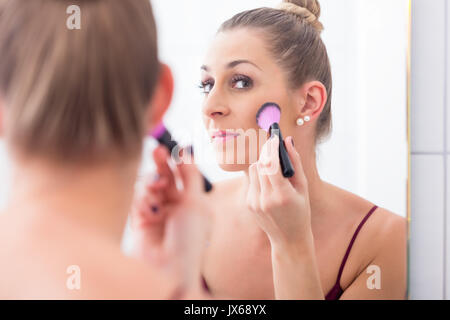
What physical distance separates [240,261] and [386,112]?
0.37 m

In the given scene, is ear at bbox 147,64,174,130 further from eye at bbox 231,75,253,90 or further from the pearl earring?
the pearl earring

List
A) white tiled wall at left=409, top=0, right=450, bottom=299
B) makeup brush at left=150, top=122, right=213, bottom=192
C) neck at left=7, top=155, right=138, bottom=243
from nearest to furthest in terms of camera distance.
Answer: neck at left=7, top=155, right=138, bottom=243 → makeup brush at left=150, top=122, right=213, bottom=192 → white tiled wall at left=409, top=0, right=450, bottom=299

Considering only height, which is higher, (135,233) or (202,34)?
(202,34)

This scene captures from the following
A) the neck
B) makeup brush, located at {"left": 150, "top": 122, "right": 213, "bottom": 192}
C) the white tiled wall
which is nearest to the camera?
the neck

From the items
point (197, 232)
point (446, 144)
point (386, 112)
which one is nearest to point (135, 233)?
point (197, 232)

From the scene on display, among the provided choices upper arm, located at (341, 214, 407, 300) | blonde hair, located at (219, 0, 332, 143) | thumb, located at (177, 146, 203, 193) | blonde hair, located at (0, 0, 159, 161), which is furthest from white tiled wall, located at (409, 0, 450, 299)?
blonde hair, located at (0, 0, 159, 161)

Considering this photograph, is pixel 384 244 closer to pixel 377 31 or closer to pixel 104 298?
pixel 377 31

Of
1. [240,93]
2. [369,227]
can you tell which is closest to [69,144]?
[240,93]

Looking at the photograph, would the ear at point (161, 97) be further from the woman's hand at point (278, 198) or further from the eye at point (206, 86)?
the woman's hand at point (278, 198)

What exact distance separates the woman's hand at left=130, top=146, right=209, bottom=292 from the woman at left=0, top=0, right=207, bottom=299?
0.18 feet

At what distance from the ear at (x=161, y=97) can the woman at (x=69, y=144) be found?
0.04 meters

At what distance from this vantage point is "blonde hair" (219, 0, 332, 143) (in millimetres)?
686

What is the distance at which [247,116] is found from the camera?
69cm

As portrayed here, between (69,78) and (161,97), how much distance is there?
142 millimetres
